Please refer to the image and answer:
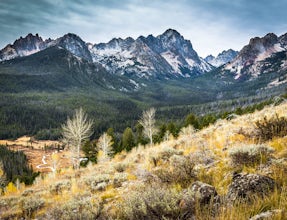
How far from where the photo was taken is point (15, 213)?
9.23 metres

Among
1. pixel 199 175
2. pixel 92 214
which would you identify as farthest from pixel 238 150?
pixel 92 214

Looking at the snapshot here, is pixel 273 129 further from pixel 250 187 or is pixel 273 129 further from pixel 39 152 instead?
pixel 39 152

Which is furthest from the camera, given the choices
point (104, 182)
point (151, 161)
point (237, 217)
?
point (151, 161)

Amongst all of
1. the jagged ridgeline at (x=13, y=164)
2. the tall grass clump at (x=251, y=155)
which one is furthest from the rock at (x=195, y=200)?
the jagged ridgeline at (x=13, y=164)

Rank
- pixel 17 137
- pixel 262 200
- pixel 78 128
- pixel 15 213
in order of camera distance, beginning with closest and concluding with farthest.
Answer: pixel 262 200 → pixel 15 213 → pixel 78 128 → pixel 17 137

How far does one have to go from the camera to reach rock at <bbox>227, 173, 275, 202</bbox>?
4.41m

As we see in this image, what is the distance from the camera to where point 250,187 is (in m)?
4.60

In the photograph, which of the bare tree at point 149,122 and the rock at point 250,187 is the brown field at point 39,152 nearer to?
the bare tree at point 149,122

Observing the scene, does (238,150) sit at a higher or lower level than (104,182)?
higher

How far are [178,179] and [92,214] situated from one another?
2.57 m

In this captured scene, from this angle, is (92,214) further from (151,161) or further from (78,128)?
(78,128)

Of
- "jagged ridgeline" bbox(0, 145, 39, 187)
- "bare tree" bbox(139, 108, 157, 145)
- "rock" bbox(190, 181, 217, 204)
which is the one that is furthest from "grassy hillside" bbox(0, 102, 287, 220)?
"jagged ridgeline" bbox(0, 145, 39, 187)

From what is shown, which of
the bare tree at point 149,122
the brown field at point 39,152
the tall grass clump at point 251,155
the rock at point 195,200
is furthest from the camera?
the brown field at point 39,152

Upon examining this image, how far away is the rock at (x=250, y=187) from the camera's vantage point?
4.41 m
